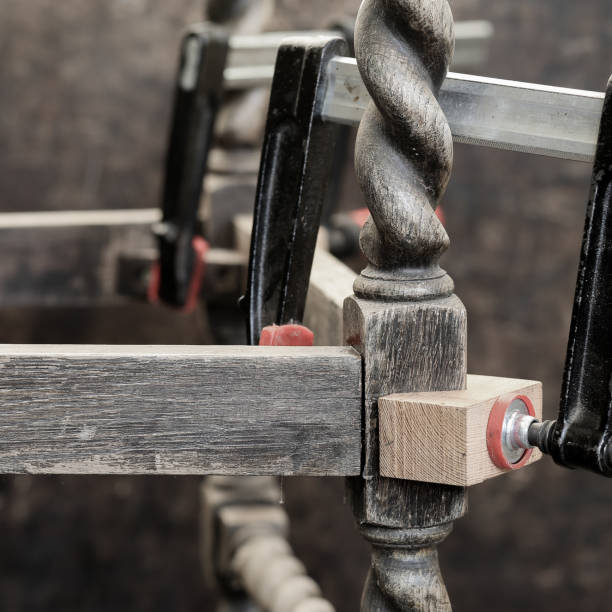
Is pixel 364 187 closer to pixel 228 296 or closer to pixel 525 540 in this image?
pixel 228 296

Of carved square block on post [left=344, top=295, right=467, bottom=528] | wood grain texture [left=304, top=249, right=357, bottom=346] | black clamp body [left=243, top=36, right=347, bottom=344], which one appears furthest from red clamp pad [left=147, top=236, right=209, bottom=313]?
carved square block on post [left=344, top=295, right=467, bottom=528]

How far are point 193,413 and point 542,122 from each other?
26 centimetres

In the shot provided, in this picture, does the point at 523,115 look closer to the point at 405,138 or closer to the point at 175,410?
the point at 405,138

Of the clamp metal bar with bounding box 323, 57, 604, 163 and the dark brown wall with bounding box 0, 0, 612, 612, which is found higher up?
the clamp metal bar with bounding box 323, 57, 604, 163

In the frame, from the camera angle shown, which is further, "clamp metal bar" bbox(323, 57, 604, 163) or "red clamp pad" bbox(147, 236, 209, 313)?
"red clamp pad" bbox(147, 236, 209, 313)

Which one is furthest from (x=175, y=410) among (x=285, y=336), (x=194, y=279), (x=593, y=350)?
(x=194, y=279)

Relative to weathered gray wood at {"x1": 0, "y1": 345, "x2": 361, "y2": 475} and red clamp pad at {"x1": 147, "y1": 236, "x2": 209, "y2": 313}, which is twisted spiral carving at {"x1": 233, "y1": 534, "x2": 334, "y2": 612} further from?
weathered gray wood at {"x1": 0, "y1": 345, "x2": 361, "y2": 475}

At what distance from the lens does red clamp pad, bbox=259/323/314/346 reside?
0.66 m

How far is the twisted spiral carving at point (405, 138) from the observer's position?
0.57 meters

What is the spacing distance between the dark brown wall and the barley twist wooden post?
106 cm

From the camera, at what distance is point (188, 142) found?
110 centimetres

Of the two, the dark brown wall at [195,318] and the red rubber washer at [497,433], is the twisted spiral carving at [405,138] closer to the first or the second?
the red rubber washer at [497,433]

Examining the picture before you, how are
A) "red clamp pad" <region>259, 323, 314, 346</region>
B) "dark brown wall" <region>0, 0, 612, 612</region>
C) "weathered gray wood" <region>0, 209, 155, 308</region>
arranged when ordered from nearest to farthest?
"red clamp pad" <region>259, 323, 314, 346</region>, "weathered gray wood" <region>0, 209, 155, 308</region>, "dark brown wall" <region>0, 0, 612, 612</region>

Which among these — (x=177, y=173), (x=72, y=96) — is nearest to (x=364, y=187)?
(x=177, y=173)
